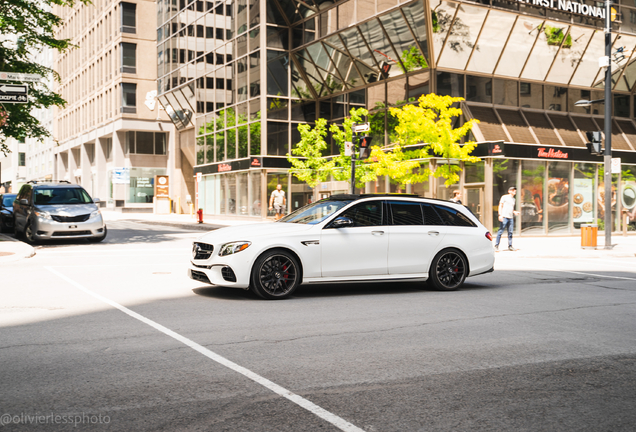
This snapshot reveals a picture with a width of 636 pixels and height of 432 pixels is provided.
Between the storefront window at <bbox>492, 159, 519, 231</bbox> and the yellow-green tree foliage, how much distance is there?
1410 millimetres

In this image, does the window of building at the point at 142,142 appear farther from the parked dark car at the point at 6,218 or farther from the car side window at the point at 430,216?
the car side window at the point at 430,216

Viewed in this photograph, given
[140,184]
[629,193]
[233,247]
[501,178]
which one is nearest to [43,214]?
[233,247]

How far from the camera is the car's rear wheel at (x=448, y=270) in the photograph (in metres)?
10.4

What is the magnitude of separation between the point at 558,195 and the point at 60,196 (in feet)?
65.7

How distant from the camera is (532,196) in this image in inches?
1047

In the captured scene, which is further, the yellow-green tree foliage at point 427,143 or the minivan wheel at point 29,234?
the yellow-green tree foliage at point 427,143

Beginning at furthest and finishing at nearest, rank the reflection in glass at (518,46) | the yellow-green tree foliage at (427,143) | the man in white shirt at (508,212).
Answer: the reflection in glass at (518,46) → the yellow-green tree foliage at (427,143) → the man in white shirt at (508,212)

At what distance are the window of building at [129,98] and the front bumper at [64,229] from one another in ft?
138

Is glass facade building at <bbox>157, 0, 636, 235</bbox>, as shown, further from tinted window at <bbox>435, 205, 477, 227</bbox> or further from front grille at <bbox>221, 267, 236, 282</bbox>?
front grille at <bbox>221, 267, 236, 282</bbox>

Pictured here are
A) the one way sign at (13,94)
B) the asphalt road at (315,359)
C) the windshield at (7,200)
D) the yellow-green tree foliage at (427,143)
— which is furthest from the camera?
the windshield at (7,200)

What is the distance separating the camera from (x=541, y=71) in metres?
29.2

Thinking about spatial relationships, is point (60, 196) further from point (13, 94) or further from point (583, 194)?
point (583, 194)

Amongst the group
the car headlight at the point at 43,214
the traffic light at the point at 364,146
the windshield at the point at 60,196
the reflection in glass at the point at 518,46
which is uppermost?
the reflection in glass at the point at 518,46

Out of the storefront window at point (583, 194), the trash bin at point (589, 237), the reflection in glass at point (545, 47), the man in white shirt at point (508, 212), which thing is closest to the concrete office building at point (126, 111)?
the reflection in glass at point (545, 47)
